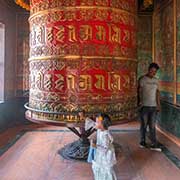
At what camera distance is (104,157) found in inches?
86.0

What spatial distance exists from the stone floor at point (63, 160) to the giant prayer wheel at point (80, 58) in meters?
0.58

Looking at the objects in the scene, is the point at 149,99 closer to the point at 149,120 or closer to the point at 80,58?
the point at 149,120

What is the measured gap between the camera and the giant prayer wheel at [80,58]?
2506mm

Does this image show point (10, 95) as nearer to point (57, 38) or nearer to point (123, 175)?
point (57, 38)

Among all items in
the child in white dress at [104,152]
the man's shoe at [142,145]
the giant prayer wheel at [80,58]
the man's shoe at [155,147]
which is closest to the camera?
the child in white dress at [104,152]

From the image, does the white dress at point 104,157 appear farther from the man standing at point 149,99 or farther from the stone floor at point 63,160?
the man standing at point 149,99

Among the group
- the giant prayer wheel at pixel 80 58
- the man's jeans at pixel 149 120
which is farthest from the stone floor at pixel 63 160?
the giant prayer wheel at pixel 80 58

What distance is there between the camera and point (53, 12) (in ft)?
8.41

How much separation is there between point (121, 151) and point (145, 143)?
18.5 inches

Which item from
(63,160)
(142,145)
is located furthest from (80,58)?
(142,145)

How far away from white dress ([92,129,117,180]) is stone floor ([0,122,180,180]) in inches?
10.3

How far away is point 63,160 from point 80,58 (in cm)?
133

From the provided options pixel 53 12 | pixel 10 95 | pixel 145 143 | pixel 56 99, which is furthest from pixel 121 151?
pixel 10 95

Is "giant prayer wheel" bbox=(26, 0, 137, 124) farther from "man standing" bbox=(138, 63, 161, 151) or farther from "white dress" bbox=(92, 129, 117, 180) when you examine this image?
"man standing" bbox=(138, 63, 161, 151)
